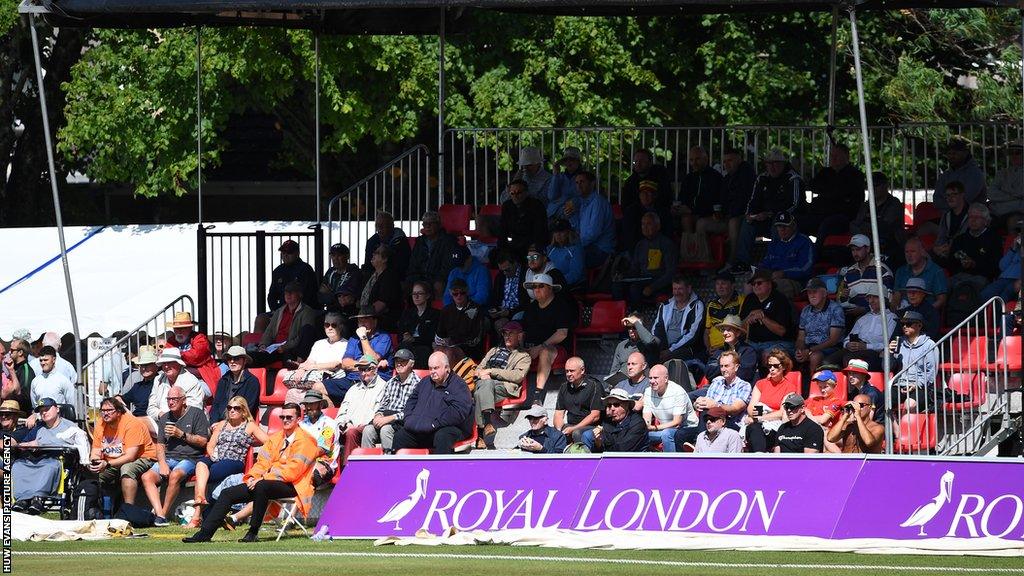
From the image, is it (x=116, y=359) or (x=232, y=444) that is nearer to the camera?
(x=232, y=444)

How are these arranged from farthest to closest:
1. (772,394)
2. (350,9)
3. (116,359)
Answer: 1. (116,359)
2. (350,9)
3. (772,394)

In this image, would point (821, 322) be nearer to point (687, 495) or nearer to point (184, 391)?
point (687, 495)

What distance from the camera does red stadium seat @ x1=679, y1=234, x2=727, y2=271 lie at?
19172mm

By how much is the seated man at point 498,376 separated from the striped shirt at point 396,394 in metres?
0.61

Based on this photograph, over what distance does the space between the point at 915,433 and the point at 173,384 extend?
742 cm

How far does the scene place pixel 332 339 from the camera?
730 inches

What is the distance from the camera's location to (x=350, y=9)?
678 inches

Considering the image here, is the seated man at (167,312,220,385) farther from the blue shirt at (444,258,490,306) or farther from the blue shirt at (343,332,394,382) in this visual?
the blue shirt at (444,258,490,306)

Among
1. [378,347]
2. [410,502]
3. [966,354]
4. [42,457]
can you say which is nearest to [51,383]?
[42,457]

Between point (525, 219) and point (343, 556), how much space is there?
6935mm

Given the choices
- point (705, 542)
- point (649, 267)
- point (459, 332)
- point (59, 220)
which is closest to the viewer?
point (705, 542)

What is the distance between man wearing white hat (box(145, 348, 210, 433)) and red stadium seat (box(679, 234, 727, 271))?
5.21 meters

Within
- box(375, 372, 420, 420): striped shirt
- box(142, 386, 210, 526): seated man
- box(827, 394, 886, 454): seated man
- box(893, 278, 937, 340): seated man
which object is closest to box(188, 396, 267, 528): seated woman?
box(142, 386, 210, 526): seated man

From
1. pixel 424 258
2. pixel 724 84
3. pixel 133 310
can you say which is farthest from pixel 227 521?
pixel 724 84
